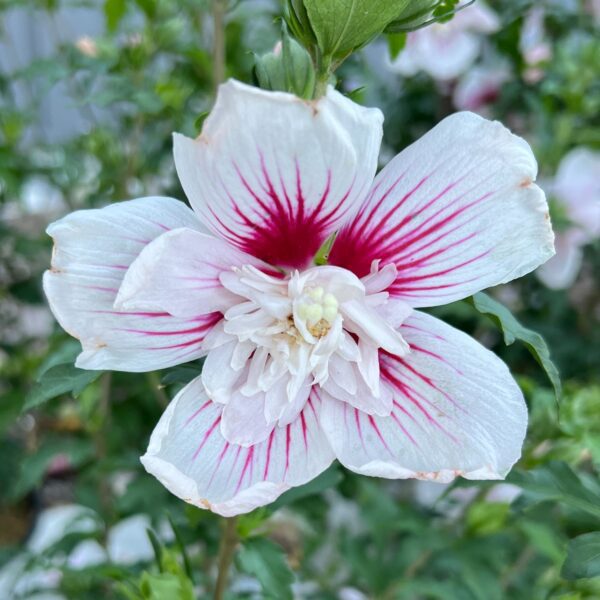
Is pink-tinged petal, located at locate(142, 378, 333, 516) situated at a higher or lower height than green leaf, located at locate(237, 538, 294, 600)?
higher

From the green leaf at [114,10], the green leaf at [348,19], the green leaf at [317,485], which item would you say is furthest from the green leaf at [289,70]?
the green leaf at [114,10]

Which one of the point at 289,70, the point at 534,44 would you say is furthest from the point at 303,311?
the point at 534,44

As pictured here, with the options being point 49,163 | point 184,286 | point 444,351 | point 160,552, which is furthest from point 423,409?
point 49,163

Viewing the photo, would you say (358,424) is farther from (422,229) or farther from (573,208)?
(573,208)

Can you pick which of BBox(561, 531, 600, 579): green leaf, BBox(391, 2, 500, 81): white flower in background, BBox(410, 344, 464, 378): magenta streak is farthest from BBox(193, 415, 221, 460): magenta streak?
BBox(391, 2, 500, 81): white flower in background

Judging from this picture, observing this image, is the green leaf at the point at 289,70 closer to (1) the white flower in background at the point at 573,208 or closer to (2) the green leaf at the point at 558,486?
(2) the green leaf at the point at 558,486

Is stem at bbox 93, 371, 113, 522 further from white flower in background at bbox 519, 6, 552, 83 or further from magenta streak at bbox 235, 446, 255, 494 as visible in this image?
white flower in background at bbox 519, 6, 552, 83
